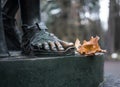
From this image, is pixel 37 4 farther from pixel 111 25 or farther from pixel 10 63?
pixel 111 25

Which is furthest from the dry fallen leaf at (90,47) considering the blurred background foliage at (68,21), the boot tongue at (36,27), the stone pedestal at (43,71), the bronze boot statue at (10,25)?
the blurred background foliage at (68,21)

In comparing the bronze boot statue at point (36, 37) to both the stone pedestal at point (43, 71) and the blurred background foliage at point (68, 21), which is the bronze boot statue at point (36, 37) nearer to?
the stone pedestal at point (43, 71)

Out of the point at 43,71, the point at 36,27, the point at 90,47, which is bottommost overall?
the point at 43,71

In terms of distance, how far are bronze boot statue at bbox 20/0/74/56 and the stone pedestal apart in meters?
0.13

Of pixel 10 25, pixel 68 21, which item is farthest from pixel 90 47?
pixel 68 21

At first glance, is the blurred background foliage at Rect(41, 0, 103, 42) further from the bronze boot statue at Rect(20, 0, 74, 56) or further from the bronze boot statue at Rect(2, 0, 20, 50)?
the bronze boot statue at Rect(20, 0, 74, 56)

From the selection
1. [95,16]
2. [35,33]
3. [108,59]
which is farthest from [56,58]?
[95,16]

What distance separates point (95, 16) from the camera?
12.4m

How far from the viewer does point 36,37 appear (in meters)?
3.11

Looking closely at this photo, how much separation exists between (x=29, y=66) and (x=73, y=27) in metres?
12.3

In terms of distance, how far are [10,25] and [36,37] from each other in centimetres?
75

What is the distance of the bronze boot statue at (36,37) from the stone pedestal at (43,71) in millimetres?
135

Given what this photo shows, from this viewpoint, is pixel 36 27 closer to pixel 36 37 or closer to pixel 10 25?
pixel 36 37

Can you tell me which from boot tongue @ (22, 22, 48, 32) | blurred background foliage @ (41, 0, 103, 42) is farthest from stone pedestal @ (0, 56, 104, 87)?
blurred background foliage @ (41, 0, 103, 42)
